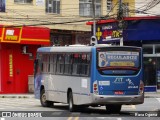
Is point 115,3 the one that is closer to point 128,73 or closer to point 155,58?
point 155,58

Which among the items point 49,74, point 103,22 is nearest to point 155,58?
point 103,22

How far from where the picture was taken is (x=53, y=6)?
46.5 metres

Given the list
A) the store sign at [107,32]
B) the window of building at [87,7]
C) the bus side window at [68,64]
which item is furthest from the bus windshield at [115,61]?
the window of building at [87,7]

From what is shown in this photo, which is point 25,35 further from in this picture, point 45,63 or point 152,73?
point 45,63

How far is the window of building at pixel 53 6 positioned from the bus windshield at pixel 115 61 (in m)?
23.6

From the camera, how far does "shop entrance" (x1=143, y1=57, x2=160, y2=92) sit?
42.7 metres

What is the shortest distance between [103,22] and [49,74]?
736 inches

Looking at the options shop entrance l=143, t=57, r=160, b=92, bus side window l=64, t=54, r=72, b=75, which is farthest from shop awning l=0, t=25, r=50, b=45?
bus side window l=64, t=54, r=72, b=75

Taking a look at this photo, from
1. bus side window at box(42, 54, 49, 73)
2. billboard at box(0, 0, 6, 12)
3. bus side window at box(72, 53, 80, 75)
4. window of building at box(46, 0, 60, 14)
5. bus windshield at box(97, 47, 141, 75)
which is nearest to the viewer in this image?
bus windshield at box(97, 47, 141, 75)

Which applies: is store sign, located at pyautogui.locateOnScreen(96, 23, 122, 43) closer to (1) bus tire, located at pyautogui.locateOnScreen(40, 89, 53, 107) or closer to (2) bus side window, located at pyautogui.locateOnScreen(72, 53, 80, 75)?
(1) bus tire, located at pyautogui.locateOnScreen(40, 89, 53, 107)

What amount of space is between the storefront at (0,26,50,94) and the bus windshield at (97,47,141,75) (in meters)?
20.5

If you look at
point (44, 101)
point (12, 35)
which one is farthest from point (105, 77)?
point (12, 35)

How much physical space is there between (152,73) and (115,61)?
20661 mm

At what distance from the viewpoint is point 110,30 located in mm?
44594
